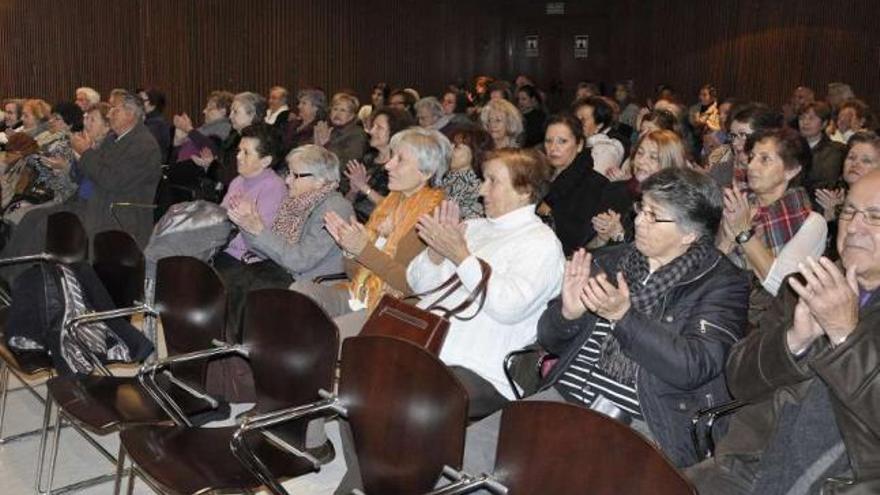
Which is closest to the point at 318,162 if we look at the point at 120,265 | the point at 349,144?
the point at 120,265

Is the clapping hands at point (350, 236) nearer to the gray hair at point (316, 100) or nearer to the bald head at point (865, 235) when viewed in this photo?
the bald head at point (865, 235)

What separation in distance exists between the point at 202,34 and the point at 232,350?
10023 mm

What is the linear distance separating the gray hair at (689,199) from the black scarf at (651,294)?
54 millimetres

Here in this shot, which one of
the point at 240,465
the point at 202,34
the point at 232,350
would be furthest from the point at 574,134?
the point at 202,34

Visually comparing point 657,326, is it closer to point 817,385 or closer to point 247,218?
point 817,385

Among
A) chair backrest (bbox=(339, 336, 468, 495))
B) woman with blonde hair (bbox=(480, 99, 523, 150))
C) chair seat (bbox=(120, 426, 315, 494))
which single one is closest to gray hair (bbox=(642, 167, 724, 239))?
chair backrest (bbox=(339, 336, 468, 495))

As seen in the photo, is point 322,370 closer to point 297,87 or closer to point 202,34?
point 202,34

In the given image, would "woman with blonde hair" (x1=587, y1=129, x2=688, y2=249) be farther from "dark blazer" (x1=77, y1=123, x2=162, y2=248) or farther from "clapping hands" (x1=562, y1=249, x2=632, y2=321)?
"dark blazer" (x1=77, y1=123, x2=162, y2=248)

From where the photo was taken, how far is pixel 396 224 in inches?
156

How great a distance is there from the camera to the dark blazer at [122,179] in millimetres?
5703

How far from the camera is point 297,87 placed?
530 inches

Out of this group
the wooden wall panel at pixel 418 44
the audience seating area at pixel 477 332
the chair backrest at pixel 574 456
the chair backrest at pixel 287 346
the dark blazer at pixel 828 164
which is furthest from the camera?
the wooden wall panel at pixel 418 44

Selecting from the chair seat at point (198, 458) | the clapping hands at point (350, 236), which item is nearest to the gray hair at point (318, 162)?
the clapping hands at point (350, 236)

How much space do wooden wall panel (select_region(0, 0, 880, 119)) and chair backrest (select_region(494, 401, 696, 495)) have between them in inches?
410
